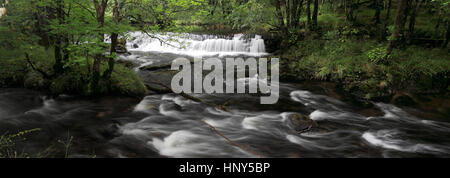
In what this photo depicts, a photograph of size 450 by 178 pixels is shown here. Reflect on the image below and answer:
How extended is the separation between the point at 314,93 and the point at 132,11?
25.1 ft

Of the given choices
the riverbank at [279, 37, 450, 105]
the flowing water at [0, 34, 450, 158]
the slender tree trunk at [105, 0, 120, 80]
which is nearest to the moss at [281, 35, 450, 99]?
the riverbank at [279, 37, 450, 105]

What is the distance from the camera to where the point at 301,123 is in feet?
22.1

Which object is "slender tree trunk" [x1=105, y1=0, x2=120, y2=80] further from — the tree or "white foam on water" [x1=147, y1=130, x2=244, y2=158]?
"white foam on water" [x1=147, y1=130, x2=244, y2=158]

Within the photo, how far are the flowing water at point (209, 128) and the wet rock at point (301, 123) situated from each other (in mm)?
148

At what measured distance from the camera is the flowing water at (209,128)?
548 centimetres

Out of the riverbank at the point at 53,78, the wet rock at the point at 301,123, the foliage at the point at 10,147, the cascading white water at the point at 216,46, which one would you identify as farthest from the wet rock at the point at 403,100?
the foliage at the point at 10,147

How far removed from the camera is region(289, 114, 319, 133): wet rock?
6.54 meters

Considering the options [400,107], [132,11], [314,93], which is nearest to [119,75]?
[132,11]

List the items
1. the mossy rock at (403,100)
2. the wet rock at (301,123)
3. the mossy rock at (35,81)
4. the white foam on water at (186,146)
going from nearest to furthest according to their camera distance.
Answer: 1. the white foam on water at (186,146)
2. the wet rock at (301,123)
3. the mossy rock at (35,81)
4. the mossy rock at (403,100)

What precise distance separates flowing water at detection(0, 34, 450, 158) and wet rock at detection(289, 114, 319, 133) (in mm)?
148

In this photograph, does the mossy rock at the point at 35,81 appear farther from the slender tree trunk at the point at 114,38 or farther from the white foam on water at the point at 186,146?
the white foam on water at the point at 186,146
